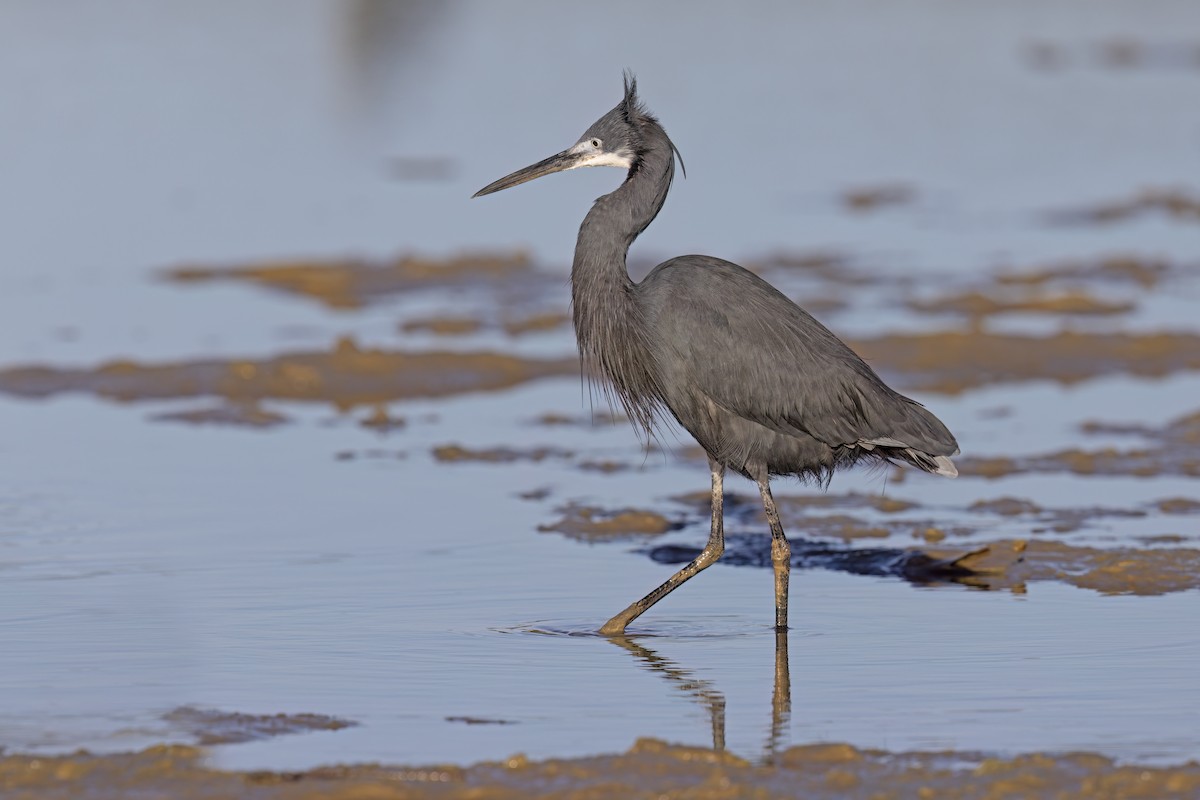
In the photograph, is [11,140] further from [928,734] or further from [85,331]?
[928,734]

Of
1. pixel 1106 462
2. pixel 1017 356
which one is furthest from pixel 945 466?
pixel 1017 356

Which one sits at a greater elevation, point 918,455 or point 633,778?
point 918,455

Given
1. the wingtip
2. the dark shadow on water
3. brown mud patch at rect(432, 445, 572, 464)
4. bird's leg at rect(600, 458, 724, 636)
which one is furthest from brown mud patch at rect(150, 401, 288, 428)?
the wingtip

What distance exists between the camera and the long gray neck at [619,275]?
312 inches

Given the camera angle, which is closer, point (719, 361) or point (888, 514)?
point (719, 361)

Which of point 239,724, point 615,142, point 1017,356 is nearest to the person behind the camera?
point 239,724

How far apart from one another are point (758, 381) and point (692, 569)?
78cm

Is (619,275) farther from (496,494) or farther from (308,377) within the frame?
(308,377)

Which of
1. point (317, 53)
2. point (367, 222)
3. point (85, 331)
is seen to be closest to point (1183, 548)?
point (85, 331)

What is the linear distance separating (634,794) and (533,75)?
2567 cm

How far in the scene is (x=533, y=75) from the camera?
100 ft

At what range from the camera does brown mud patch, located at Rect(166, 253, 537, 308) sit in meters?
16.0

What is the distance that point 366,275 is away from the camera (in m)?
16.4

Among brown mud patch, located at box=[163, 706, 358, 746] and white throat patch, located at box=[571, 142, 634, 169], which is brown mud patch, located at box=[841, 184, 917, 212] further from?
brown mud patch, located at box=[163, 706, 358, 746]
